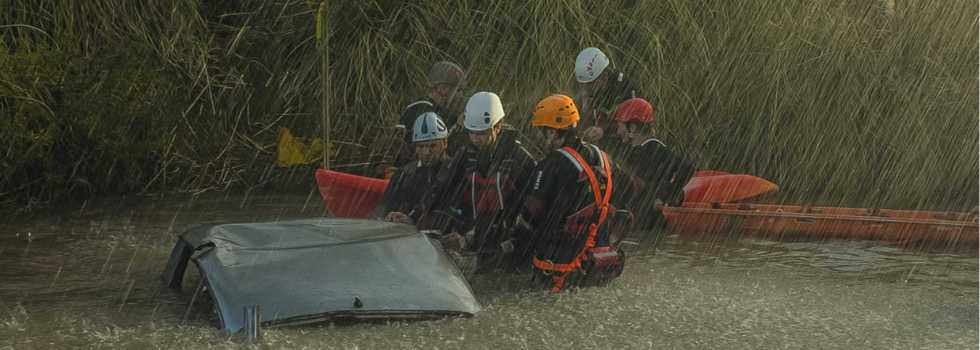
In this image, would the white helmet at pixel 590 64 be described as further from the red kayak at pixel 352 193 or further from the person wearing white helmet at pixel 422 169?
the person wearing white helmet at pixel 422 169

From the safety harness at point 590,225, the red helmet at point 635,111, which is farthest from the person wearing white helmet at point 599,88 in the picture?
the safety harness at point 590,225

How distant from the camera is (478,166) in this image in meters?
7.11

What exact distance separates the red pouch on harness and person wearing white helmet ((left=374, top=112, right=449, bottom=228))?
4.16ft

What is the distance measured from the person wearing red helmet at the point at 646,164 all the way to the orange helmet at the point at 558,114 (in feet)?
6.82

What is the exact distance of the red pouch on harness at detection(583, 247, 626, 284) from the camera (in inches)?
258

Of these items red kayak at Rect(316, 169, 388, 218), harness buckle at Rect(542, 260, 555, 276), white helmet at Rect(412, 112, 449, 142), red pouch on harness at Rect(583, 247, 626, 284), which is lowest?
red kayak at Rect(316, 169, 388, 218)

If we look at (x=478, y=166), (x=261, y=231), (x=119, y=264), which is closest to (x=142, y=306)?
(x=261, y=231)

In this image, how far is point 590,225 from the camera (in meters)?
→ 6.62

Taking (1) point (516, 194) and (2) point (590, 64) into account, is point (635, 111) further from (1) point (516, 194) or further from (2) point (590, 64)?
(1) point (516, 194)

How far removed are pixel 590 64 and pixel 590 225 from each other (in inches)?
138

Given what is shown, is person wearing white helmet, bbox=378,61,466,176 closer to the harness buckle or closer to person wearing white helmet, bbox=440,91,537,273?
person wearing white helmet, bbox=440,91,537,273

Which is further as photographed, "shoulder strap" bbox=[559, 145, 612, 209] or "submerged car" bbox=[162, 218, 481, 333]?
"shoulder strap" bbox=[559, 145, 612, 209]

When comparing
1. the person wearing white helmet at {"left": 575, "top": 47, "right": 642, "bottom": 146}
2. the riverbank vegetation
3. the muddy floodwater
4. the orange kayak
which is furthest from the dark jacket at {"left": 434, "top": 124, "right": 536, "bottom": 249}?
the riverbank vegetation

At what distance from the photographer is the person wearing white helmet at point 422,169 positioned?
729 centimetres
